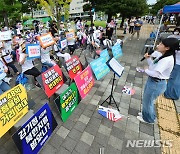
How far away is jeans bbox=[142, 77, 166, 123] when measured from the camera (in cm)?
296

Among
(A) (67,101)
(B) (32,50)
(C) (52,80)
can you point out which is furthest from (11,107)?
(B) (32,50)

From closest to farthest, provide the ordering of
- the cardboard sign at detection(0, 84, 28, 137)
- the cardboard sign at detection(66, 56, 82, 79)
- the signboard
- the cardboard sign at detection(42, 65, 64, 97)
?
the cardboard sign at detection(0, 84, 28, 137) < the signboard < the cardboard sign at detection(42, 65, 64, 97) < the cardboard sign at detection(66, 56, 82, 79)

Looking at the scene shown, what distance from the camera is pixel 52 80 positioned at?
397 cm

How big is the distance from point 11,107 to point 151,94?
304 cm

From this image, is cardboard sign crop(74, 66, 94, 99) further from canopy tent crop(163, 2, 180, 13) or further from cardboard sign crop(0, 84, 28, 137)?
canopy tent crop(163, 2, 180, 13)

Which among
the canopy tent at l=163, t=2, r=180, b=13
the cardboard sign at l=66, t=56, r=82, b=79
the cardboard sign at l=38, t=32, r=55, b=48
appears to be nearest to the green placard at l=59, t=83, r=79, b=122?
the cardboard sign at l=66, t=56, r=82, b=79

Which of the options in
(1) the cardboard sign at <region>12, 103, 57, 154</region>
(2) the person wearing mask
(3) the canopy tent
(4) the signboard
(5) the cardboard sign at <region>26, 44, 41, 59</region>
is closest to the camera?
(1) the cardboard sign at <region>12, 103, 57, 154</region>

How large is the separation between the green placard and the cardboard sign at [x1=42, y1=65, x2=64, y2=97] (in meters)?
0.72

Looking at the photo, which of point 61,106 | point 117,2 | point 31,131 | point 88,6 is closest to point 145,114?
point 61,106

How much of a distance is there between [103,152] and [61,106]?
1.44 meters

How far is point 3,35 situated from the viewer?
6.08 m

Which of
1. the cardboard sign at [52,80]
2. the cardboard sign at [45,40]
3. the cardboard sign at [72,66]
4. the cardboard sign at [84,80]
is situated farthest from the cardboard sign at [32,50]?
the cardboard sign at [84,80]

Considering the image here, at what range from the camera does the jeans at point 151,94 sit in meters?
2.96

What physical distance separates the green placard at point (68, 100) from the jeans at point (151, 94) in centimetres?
189
